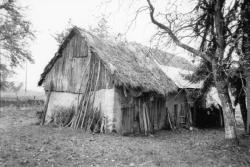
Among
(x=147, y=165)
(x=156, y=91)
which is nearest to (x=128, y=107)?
(x=156, y=91)

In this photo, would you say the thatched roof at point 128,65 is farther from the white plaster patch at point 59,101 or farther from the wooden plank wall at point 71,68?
the white plaster patch at point 59,101

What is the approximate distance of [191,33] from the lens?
9.47m

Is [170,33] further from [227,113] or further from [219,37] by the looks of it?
[227,113]

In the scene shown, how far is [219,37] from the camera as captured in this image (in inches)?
343

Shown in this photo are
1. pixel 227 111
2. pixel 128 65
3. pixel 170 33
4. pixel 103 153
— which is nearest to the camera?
pixel 103 153

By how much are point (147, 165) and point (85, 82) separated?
750cm

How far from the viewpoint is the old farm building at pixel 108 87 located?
11.8 meters

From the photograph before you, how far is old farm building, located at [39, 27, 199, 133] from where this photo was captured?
1178 cm

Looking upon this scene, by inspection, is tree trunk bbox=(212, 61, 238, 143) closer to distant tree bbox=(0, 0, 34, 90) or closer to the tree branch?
the tree branch

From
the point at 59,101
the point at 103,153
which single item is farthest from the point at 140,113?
the point at 59,101

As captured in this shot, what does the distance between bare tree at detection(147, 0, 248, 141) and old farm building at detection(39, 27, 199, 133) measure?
1897mm

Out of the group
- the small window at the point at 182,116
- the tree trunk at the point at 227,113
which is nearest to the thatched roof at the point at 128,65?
the small window at the point at 182,116

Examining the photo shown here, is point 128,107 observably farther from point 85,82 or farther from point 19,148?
point 19,148

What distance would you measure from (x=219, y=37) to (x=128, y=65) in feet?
19.8
